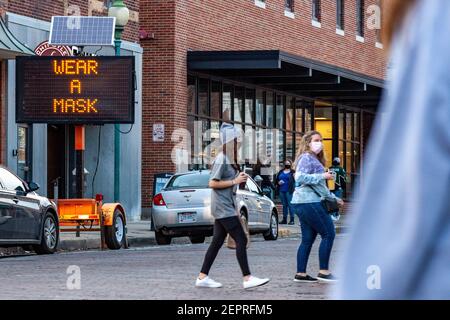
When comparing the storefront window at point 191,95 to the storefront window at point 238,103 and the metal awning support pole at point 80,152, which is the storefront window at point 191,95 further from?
the metal awning support pole at point 80,152

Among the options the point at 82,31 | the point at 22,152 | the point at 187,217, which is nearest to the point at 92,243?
the point at 187,217

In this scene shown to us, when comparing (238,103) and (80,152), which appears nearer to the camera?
(80,152)

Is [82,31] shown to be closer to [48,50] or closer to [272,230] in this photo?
[48,50]

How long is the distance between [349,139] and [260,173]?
969cm

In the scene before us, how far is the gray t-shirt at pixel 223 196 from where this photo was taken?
12039mm

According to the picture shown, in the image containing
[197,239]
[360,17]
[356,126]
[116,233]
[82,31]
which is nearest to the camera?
[116,233]

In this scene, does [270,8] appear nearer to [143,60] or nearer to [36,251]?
[143,60]

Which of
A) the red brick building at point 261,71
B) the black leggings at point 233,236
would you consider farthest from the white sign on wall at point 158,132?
the black leggings at point 233,236

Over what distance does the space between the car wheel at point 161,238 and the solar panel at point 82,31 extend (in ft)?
12.6

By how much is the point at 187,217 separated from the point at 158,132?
9025 millimetres

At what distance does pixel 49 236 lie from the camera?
1964cm

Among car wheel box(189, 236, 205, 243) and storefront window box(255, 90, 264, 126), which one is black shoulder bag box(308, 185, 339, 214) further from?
storefront window box(255, 90, 264, 126)

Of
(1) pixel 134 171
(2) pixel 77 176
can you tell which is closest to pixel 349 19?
(1) pixel 134 171

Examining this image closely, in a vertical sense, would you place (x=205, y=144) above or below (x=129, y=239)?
above
